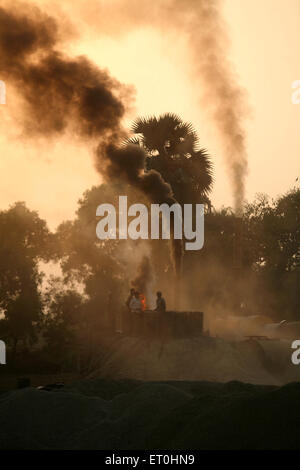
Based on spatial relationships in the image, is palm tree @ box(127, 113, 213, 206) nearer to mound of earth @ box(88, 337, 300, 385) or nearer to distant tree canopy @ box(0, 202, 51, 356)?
distant tree canopy @ box(0, 202, 51, 356)

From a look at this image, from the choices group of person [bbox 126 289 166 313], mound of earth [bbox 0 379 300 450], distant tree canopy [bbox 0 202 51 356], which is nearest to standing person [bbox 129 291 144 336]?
group of person [bbox 126 289 166 313]

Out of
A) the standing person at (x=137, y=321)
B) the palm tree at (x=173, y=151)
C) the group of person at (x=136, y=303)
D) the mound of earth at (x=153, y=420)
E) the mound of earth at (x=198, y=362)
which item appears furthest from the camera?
the palm tree at (x=173, y=151)

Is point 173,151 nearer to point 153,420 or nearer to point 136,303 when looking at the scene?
point 136,303

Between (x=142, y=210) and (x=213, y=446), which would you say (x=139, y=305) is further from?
(x=142, y=210)

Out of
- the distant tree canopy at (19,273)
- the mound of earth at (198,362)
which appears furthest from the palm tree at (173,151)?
the mound of earth at (198,362)

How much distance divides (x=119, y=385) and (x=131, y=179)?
16.8 m

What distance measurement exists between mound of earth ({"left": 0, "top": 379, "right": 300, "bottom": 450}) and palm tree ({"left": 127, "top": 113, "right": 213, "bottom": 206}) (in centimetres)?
2849

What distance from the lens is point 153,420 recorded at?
16.5 m

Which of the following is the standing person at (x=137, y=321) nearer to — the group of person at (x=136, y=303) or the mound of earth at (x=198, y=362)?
the group of person at (x=136, y=303)

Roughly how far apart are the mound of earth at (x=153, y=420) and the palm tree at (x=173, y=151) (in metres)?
28.5

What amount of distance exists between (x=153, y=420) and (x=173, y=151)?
105 feet

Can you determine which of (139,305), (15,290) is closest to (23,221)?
(15,290)

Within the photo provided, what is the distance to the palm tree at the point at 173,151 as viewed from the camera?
1832 inches

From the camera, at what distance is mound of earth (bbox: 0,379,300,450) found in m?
14.0
